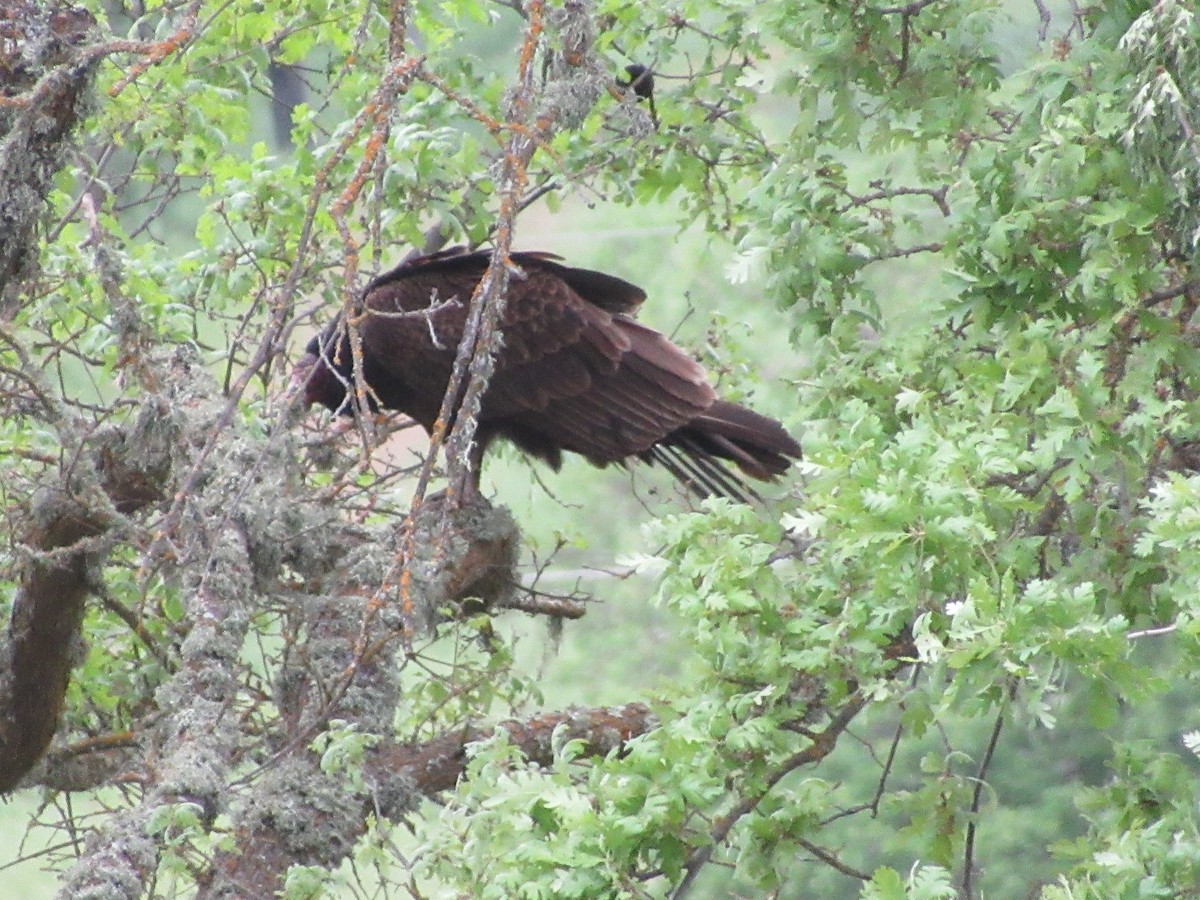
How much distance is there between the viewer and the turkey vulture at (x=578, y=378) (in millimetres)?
4199

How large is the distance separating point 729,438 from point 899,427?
1.80m

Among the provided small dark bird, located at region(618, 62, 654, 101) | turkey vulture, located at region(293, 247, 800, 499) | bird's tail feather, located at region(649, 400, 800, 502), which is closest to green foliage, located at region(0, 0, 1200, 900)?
small dark bird, located at region(618, 62, 654, 101)

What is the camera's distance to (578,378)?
4.34 meters

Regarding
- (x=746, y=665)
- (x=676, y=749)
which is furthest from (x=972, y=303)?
(x=676, y=749)

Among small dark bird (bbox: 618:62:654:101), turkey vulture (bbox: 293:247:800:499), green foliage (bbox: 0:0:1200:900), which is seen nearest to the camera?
green foliage (bbox: 0:0:1200:900)

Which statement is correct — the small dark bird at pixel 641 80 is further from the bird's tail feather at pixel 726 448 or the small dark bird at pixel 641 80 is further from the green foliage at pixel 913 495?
the bird's tail feather at pixel 726 448

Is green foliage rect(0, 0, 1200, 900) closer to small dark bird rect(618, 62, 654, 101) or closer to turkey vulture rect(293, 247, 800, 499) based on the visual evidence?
small dark bird rect(618, 62, 654, 101)

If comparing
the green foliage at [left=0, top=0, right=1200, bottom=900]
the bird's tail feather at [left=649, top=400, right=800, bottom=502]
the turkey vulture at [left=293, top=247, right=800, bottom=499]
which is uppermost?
the turkey vulture at [left=293, top=247, right=800, bottom=499]

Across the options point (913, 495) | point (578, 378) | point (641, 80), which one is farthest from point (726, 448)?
point (913, 495)

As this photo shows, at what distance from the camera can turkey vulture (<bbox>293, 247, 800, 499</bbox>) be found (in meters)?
4.20

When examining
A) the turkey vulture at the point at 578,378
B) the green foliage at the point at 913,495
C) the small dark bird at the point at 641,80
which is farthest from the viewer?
the turkey vulture at the point at 578,378

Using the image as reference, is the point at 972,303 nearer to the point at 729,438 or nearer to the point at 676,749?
the point at 676,749

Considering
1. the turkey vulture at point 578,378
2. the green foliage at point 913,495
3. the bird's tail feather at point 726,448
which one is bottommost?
the green foliage at point 913,495

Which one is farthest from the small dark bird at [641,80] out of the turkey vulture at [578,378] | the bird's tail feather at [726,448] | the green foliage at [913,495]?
the bird's tail feather at [726,448]
